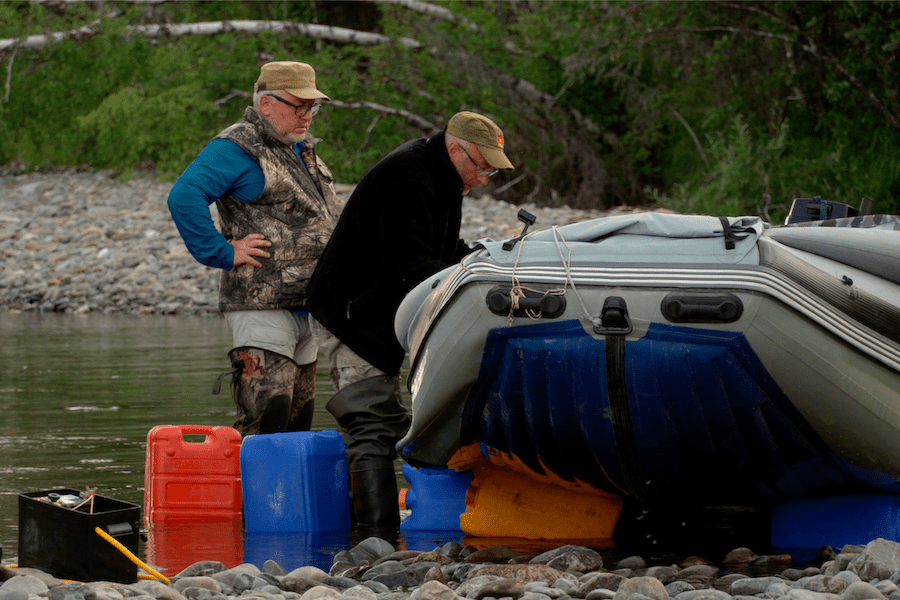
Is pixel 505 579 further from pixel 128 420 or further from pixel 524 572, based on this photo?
pixel 128 420

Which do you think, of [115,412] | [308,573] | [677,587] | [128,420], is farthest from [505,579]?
[115,412]

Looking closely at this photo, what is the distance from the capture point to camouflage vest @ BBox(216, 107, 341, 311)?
185 inches

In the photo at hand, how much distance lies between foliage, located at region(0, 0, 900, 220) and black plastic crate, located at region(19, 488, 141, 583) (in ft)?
50.1

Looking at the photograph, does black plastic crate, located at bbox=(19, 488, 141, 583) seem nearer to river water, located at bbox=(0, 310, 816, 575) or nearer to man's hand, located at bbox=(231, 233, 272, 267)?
river water, located at bbox=(0, 310, 816, 575)

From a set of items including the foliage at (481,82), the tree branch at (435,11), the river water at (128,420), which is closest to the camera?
the river water at (128,420)

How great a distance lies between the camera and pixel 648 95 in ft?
74.8

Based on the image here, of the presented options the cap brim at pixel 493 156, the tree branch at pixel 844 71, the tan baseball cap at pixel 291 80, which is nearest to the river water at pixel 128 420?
the cap brim at pixel 493 156

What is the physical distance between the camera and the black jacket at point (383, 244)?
437 centimetres

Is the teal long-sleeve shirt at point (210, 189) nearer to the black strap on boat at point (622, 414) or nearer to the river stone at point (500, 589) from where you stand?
the black strap on boat at point (622, 414)

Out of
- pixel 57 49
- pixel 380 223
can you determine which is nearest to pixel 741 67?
pixel 57 49

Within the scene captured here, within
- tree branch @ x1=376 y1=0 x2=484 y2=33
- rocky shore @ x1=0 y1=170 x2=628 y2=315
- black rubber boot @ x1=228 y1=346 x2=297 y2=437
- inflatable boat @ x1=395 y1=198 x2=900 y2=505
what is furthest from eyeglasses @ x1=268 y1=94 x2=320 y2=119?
tree branch @ x1=376 y1=0 x2=484 y2=33

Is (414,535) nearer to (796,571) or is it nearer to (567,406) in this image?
(567,406)

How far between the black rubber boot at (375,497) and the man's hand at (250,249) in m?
0.92

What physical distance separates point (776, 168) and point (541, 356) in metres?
14.1
